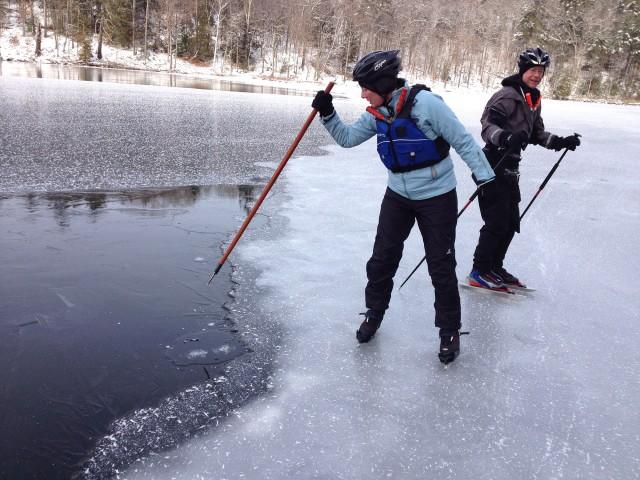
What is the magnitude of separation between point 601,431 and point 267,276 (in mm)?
2319

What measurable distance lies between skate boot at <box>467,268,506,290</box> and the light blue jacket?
1.38 metres

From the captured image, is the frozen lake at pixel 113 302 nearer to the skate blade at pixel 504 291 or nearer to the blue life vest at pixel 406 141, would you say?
the blue life vest at pixel 406 141

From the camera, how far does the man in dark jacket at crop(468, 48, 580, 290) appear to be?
332cm

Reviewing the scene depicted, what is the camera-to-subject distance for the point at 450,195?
260cm

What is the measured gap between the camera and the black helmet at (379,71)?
7.73 ft

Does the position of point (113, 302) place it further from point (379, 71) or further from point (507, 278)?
point (507, 278)

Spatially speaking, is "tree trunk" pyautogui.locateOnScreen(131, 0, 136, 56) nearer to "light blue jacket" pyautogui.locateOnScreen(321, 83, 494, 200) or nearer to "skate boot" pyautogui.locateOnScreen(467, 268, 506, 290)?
"skate boot" pyautogui.locateOnScreen(467, 268, 506, 290)

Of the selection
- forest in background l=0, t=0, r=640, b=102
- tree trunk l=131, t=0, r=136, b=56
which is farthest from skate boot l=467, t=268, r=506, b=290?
tree trunk l=131, t=0, r=136, b=56

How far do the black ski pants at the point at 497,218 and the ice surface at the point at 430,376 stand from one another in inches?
12.5

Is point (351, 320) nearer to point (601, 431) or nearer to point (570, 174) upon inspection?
point (601, 431)

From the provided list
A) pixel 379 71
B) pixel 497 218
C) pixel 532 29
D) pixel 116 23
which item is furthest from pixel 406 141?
pixel 532 29

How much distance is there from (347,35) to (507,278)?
5304 cm

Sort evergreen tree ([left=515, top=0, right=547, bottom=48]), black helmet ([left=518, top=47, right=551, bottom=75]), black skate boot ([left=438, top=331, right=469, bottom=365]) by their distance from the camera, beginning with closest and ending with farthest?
black skate boot ([left=438, top=331, right=469, bottom=365]) < black helmet ([left=518, top=47, right=551, bottom=75]) < evergreen tree ([left=515, top=0, right=547, bottom=48])

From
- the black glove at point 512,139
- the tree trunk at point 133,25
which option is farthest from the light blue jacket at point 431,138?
the tree trunk at point 133,25
